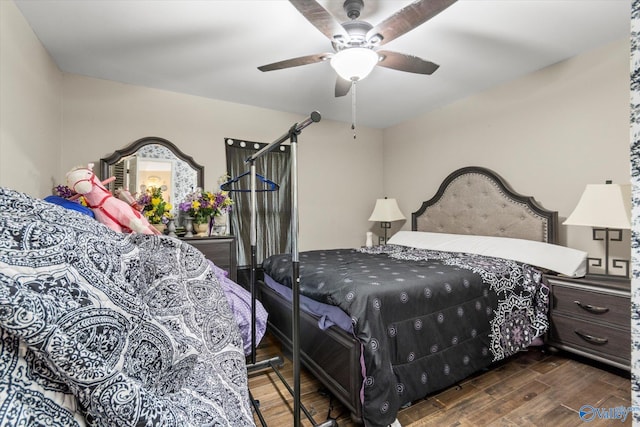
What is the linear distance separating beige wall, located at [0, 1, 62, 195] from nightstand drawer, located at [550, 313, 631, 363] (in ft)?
12.3

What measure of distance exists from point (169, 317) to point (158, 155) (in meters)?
2.62

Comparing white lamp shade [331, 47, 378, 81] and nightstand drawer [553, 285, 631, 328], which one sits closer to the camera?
white lamp shade [331, 47, 378, 81]

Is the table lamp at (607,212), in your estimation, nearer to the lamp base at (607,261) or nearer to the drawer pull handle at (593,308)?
the lamp base at (607,261)

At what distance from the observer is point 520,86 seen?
9.23 feet

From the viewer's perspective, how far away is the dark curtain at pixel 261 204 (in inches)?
130

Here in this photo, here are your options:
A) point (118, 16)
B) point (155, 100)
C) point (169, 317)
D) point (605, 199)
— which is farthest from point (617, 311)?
point (155, 100)

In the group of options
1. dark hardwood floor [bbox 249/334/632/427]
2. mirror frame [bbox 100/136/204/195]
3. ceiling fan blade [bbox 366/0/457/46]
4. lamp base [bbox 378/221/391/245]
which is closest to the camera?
ceiling fan blade [bbox 366/0/457/46]

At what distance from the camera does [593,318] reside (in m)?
1.99

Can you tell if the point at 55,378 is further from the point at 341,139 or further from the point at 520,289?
the point at 341,139

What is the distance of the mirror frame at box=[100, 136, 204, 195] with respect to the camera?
2721 millimetres

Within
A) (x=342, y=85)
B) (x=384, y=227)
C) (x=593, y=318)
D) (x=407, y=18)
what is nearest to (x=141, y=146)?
(x=342, y=85)

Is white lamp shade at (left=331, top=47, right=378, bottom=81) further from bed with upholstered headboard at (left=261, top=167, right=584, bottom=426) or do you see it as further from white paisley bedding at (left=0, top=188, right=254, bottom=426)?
white paisley bedding at (left=0, top=188, right=254, bottom=426)

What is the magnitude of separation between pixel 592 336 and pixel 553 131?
5.61ft

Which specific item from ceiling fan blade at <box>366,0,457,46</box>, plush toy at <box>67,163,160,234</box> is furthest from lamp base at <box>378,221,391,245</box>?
plush toy at <box>67,163,160,234</box>
